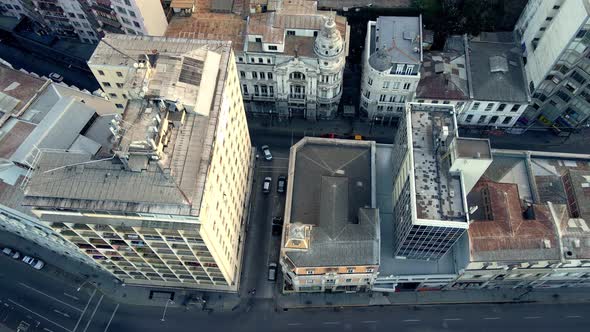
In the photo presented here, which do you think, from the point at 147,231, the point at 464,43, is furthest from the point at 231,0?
the point at 147,231

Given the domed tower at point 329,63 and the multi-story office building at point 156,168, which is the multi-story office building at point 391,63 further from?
the multi-story office building at point 156,168

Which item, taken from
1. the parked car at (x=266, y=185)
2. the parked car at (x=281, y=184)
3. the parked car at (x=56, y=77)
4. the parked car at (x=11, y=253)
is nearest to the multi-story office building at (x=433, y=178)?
the parked car at (x=281, y=184)

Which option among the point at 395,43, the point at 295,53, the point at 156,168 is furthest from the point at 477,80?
the point at 156,168

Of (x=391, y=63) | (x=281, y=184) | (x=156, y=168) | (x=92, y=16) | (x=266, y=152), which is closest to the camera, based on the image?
(x=156, y=168)

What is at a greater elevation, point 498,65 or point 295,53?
point 498,65

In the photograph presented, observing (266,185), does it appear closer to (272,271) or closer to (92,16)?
(272,271)

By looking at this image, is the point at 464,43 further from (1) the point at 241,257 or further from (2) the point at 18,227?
(2) the point at 18,227

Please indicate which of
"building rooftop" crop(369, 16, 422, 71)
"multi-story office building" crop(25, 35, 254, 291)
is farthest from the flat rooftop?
"multi-story office building" crop(25, 35, 254, 291)
